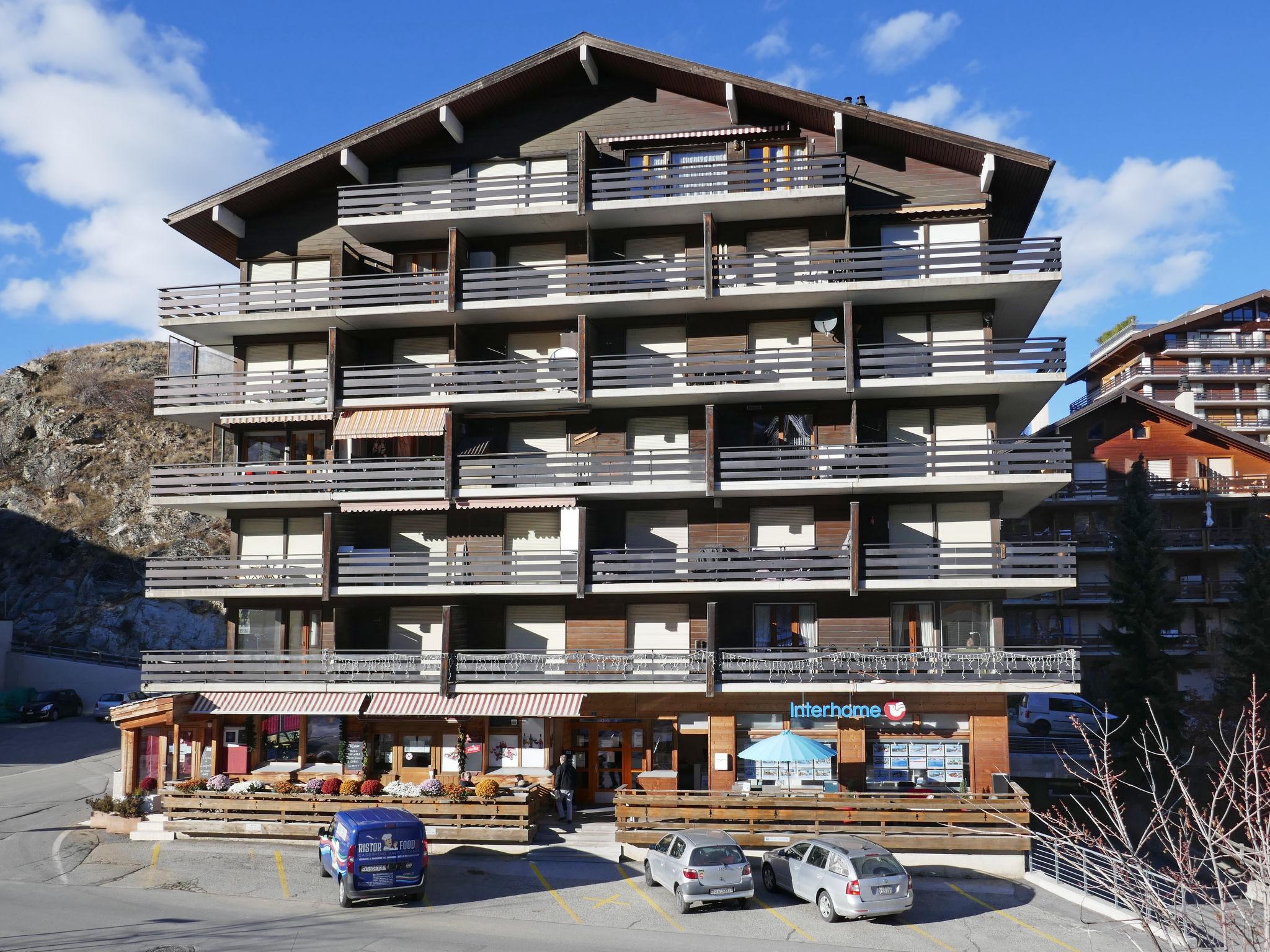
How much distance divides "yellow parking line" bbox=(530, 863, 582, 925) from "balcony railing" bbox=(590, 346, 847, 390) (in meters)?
14.1

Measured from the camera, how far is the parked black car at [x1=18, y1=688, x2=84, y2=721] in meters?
54.5

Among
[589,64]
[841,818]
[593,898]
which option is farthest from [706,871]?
[589,64]

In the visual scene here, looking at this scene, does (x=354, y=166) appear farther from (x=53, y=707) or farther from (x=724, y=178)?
(x=53, y=707)

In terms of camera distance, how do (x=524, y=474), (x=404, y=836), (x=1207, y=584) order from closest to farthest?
(x=404, y=836) < (x=524, y=474) < (x=1207, y=584)

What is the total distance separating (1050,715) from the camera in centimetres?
4497

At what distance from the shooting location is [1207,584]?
195ft

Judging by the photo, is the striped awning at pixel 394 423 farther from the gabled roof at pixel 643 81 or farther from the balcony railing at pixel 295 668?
the gabled roof at pixel 643 81

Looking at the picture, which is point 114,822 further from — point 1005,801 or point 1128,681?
point 1128,681

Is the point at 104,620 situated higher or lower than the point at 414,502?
lower

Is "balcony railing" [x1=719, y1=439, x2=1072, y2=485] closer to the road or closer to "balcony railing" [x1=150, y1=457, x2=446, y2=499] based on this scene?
"balcony railing" [x1=150, y1=457, x2=446, y2=499]

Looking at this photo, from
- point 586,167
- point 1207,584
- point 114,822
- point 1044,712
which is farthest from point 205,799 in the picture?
point 1207,584

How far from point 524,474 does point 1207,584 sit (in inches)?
1860

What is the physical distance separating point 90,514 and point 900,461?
63.1m

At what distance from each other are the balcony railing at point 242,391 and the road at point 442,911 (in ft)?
45.2
